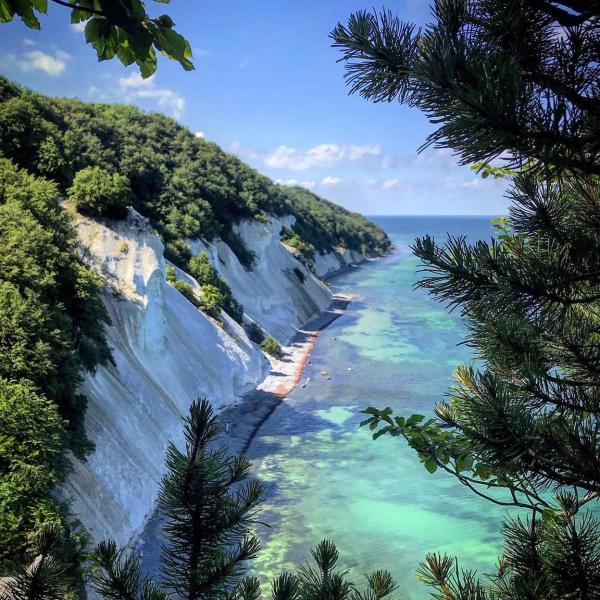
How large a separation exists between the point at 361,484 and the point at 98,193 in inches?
778

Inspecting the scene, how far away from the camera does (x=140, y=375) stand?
75.8 feet

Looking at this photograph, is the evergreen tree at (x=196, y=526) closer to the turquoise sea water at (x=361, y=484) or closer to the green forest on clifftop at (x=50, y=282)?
the green forest on clifftop at (x=50, y=282)

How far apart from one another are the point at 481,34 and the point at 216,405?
26.5m

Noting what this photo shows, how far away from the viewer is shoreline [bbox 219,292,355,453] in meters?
26.5

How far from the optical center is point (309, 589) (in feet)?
12.9

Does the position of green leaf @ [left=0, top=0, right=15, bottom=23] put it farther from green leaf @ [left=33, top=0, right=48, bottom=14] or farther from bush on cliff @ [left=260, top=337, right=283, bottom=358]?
bush on cliff @ [left=260, top=337, right=283, bottom=358]

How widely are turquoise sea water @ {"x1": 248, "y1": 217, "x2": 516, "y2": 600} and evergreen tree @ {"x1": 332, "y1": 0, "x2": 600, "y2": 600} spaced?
22.4 feet

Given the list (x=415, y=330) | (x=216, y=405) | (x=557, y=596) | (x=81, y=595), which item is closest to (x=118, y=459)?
(x=81, y=595)

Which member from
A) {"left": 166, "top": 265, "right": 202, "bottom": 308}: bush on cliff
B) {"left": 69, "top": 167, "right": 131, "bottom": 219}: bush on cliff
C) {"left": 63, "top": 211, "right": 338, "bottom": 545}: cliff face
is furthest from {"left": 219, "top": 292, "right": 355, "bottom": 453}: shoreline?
{"left": 69, "top": 167, "right": 131, "bottom": 219}: bush on cliff

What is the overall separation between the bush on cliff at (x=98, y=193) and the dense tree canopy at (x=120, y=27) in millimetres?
23563

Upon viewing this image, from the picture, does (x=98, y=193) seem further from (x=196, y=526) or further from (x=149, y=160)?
(x=196, y=526)

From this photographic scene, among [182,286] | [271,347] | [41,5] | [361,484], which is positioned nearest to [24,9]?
[41,5]

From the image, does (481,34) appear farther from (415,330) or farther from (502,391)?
(415,330)

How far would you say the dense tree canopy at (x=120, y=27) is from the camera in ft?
8.67
